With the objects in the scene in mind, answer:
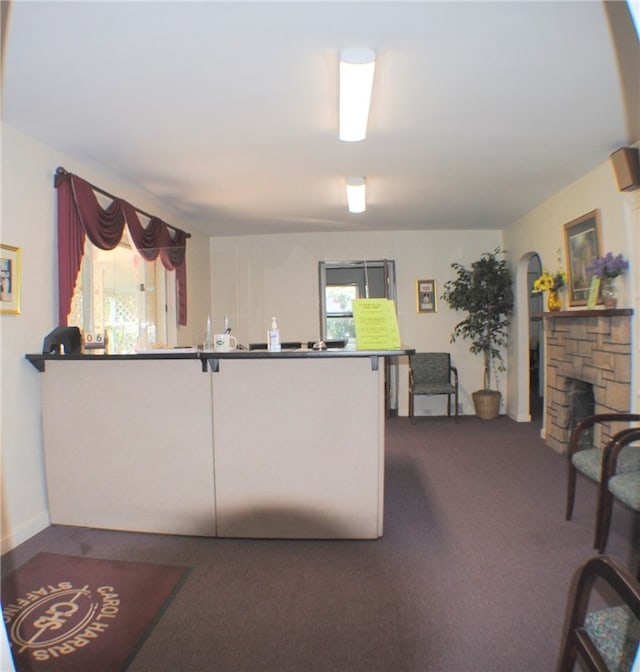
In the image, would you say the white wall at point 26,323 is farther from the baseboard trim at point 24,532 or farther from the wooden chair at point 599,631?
the wooden chair at point 599,631

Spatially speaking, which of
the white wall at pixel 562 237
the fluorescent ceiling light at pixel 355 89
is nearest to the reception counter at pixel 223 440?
the fluorescent ceiling light at pixel 355 89

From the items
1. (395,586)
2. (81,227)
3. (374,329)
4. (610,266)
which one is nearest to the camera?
(395,586)

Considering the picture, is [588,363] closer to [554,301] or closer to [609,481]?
[554,301]

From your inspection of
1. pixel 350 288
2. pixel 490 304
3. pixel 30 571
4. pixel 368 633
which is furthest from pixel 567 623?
pixel 350 288

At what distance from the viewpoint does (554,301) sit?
4434 mm

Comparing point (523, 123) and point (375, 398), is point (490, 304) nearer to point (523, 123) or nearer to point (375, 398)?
point (523, 123)

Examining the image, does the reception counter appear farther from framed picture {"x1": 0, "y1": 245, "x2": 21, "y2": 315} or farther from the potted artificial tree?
the potted artificial tree

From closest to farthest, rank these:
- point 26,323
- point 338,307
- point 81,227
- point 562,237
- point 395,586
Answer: point 395,586 < point 26,323 < point 81,227 < point 562,237 < point 338,307

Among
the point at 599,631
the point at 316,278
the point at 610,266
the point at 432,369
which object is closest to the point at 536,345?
the point at 432,369

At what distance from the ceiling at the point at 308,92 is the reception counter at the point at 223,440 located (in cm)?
150

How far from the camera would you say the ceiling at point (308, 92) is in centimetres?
184

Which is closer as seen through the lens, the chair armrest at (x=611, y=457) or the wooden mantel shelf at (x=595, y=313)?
the chair armrest at (x=611, y=457)

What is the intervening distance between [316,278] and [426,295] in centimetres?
161

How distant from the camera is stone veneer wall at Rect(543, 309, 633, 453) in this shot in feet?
11.0
